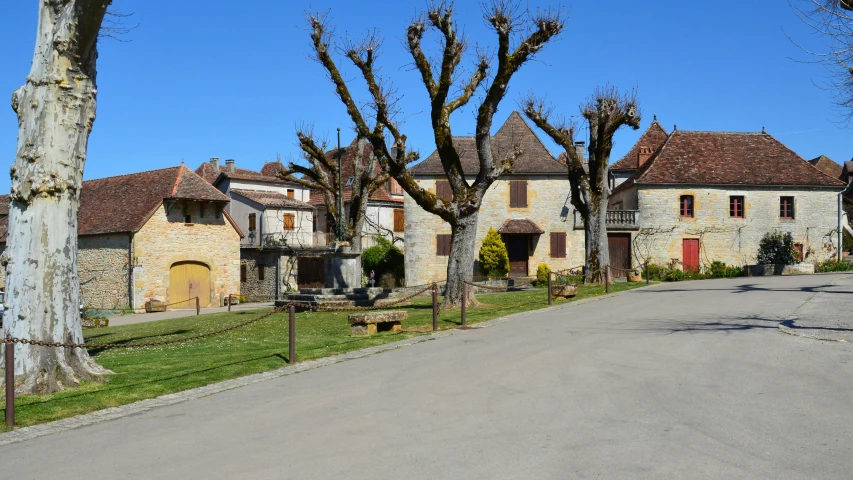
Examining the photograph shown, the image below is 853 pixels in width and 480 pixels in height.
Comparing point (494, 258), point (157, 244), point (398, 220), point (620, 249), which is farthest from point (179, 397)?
point (398, 220)

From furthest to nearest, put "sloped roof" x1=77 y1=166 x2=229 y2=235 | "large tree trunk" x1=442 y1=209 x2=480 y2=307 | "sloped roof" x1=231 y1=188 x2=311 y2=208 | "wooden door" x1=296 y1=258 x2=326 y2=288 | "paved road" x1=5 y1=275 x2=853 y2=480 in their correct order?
1. "sloped roof" x1=231 y1=188 x2=311 y2=208
2. "wooden door" x1=296 y1=258 x2=326 y2=288
3. "sloped roof" x1=77 y1=166 x2=229 y2=235
4. "large tree trunk" x1=442 y1=209 x2=480 y2=307
5. "paved road" x1=5 y1=275 x2=853 y2=480

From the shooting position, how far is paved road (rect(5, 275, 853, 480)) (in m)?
5.48

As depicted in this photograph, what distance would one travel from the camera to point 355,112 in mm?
19984

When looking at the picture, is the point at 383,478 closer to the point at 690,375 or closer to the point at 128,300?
the point at 690,375

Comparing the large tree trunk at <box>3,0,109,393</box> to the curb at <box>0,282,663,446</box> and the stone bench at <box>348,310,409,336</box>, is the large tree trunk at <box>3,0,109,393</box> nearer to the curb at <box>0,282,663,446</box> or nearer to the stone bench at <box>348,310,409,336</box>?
the curb at <box>0,282,663,446</box>

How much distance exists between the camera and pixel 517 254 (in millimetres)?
36625

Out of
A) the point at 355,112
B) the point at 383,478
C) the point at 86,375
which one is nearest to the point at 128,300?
the point at 355,112

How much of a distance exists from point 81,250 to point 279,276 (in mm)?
9755

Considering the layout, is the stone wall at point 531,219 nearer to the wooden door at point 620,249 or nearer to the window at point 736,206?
the wooden door at point 620,249

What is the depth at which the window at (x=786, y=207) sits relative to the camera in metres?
35.4

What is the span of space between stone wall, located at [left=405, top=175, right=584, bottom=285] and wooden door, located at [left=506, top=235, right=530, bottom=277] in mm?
335

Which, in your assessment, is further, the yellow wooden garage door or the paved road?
the yellow wooden garage door

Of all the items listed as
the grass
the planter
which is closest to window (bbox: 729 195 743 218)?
the planter

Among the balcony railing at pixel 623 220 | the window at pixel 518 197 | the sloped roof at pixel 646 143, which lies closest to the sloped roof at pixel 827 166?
the sloped roof at pixel 646 143
